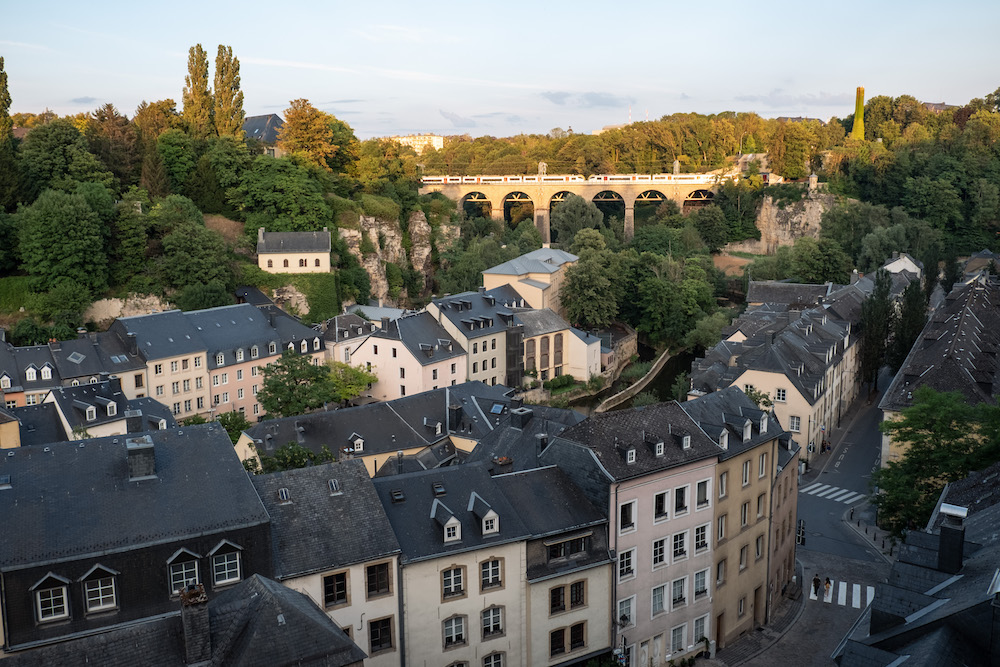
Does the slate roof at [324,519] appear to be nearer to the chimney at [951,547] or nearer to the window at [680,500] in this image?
the window at [680,500]

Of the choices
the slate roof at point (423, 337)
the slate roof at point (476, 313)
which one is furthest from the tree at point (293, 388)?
the slate roof at point (476, 313)

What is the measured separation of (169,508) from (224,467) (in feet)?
4.95

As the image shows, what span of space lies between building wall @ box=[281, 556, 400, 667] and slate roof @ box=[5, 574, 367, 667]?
4117 mm

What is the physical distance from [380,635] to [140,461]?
235 inches

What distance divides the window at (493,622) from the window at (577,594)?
6.03 feet

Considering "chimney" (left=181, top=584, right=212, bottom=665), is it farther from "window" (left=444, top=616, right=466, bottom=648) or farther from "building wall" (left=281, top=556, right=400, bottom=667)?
"window" (left=444, top=616, right=466, bottom=648)

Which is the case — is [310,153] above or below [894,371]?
above

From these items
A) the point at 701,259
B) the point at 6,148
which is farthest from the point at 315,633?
the point at 701,259

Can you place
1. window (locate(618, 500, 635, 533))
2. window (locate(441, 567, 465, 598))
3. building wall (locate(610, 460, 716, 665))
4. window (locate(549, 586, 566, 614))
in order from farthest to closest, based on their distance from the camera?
building wall (locate(610, 460, 716, 665)) < window (locate(618, 500, 635, 533)) < window (locate(549, 586, 566, 614)) < window (locate(441, 567, 465, 598))

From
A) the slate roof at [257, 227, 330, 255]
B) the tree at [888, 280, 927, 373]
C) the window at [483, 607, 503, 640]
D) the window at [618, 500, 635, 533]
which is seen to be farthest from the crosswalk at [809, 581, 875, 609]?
the slate roof at [257, 227, 330, 255]

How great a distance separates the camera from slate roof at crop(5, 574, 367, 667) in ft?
40.8

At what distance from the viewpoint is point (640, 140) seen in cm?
9944

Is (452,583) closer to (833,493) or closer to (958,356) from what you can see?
(833,493)

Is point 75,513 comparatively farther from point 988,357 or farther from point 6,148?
point 6,148
